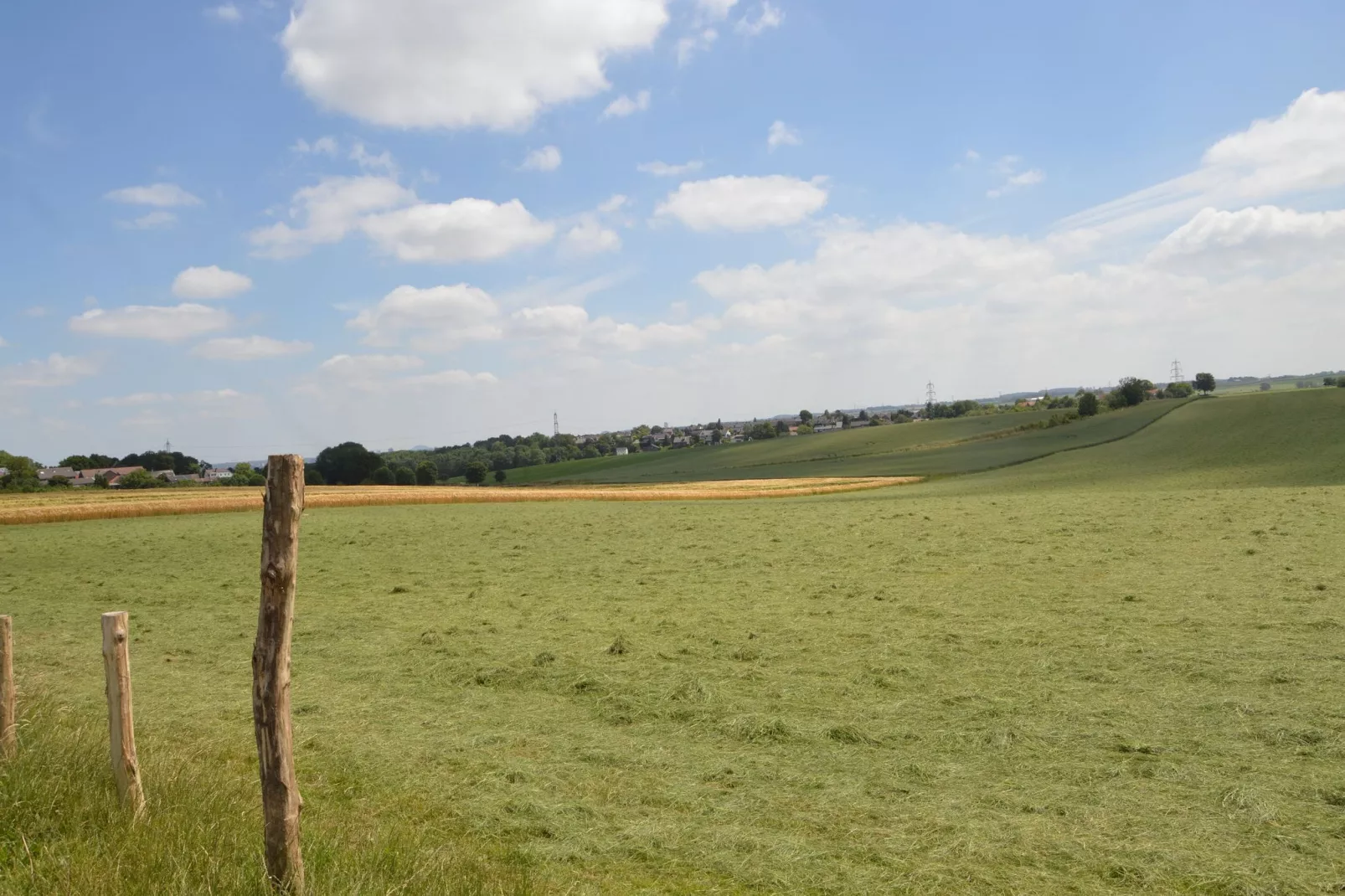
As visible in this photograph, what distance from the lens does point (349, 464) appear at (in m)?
78.5

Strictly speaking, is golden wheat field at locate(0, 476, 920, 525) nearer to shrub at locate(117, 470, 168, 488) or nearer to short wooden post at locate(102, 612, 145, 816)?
shrub at locate(117, 470, 168, 488)

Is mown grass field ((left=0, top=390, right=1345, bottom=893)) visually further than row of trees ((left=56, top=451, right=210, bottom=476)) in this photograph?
No

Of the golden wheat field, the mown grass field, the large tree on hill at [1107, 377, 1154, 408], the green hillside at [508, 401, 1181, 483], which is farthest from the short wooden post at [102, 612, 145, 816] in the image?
the large tree on hill at [1107, 377, 1154, 408]

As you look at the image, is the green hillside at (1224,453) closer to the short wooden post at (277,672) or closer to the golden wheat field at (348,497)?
the golden wheat field at (348,497)

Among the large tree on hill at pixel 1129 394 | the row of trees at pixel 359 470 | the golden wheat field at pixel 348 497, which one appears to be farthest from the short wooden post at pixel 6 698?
the large tree on hill at pixel 1129 394

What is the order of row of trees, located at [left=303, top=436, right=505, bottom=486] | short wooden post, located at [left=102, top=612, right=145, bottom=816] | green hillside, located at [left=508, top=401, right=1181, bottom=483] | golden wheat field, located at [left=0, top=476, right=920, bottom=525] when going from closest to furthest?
short wooden post, located at [left=102, top=612, right=145, bottom=816] → golden wheat field, located at [left=0, top=476, right=920, bottom=525] → green hillside, located at [left=508, top=401, right=1181, bottom=483] → row of trees, located at [left=303, top=436, right=505, bottom=486]

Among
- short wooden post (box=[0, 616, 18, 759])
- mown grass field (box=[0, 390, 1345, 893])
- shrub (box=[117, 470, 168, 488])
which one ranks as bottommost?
mown grass field (box=[0, 390, 1345, 893])

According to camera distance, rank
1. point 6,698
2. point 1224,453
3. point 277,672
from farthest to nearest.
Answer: point 1224,453
point 6,698
point 277,672

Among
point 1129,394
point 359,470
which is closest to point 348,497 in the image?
point 359,470

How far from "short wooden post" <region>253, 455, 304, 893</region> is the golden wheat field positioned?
38.1 meters

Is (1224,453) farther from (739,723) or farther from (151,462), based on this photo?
(151,462)

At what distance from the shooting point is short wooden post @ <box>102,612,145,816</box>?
5.72 metres

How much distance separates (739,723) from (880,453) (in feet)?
231

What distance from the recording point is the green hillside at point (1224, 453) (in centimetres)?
3738
